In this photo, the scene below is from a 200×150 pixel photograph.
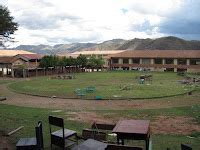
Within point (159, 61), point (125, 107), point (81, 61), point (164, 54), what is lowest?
point (125, 107)

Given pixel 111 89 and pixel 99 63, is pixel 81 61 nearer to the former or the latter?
pixel 99 63

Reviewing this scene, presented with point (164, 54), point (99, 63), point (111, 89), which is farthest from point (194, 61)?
point (111, 89)

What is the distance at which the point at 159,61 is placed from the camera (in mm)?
78250

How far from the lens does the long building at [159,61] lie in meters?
73.9

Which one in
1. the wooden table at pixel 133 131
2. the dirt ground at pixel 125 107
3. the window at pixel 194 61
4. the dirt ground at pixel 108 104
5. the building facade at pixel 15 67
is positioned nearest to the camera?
the wooden table at pixel 133 131

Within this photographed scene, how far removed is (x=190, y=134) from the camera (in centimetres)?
1488

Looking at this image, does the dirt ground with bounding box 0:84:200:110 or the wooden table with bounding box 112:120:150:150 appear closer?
the wooden table with bounding box 112:120:150:150

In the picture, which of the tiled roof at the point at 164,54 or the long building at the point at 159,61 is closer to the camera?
the long building at the point at 159,61

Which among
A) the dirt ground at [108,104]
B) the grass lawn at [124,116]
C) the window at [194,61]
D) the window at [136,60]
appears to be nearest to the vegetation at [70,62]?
the window at [136,60]

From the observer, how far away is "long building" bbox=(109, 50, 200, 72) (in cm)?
7394

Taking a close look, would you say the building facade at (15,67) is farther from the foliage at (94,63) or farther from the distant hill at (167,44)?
the distant hill at (167,44)

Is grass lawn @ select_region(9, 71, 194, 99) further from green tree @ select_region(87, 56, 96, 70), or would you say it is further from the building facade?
green tree @ select_region(87, 56, 96, 70)

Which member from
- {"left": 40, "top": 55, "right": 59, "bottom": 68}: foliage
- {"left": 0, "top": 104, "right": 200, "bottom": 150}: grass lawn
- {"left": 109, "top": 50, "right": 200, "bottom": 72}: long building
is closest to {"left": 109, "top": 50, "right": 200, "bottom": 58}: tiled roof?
{"left": 109, "top": 50, "right": 200, "bottom": 72}: long building

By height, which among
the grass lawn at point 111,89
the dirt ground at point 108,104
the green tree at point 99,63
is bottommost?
the dirt ground at point 108,104
